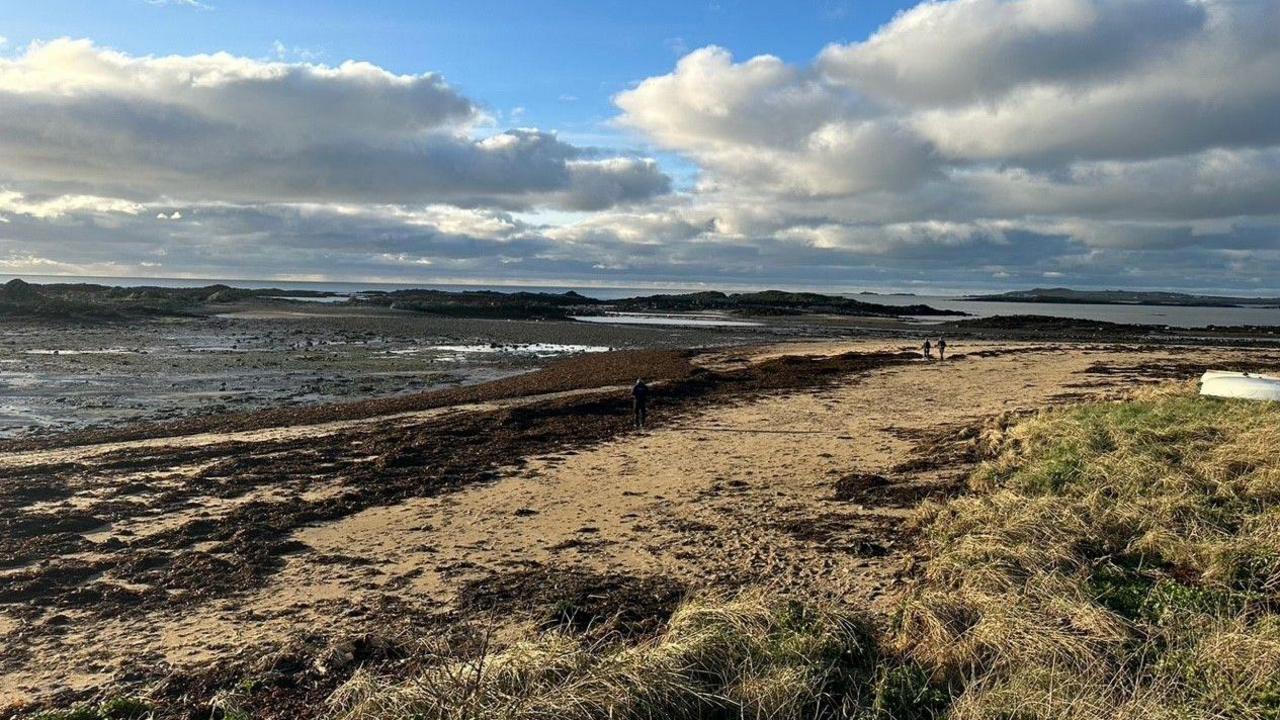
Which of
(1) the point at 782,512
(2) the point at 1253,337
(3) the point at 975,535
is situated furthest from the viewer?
(2) the point at 1253,337

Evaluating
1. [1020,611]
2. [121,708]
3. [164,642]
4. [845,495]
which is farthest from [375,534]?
[1020,611]

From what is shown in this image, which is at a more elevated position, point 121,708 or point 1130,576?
point 1130,576

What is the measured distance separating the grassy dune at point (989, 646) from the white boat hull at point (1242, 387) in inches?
217

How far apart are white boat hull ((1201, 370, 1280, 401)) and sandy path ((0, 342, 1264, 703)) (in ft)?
13.4

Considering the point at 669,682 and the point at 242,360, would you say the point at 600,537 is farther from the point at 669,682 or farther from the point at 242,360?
the point at 242,360

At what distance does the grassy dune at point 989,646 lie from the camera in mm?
4535

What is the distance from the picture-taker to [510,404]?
63.8 ft

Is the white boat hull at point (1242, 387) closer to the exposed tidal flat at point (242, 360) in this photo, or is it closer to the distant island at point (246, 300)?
the exposed tidal flat at point (242, 360)

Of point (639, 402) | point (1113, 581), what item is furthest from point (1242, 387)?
point (639, 402)

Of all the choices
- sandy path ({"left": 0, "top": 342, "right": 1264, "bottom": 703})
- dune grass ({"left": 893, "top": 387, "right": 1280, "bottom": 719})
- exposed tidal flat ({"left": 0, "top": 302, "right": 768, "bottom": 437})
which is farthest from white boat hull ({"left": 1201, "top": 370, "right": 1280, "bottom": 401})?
exposed tidal flat ({"left": 0, "top": 302, "right": 768, "bottom": 437})

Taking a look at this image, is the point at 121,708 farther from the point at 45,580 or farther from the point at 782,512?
the point at 782,512

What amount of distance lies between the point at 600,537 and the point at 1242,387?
1138cm

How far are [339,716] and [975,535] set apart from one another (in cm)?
588

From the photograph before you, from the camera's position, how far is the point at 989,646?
524cm
